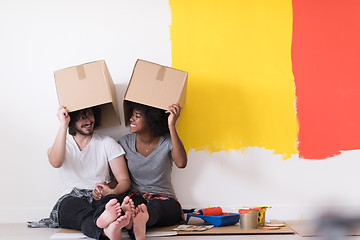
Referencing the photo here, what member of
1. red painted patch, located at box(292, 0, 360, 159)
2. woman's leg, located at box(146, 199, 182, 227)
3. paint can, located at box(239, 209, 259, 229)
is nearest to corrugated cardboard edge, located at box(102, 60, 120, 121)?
woman's leg, located at box(146, 199, 182, 227)

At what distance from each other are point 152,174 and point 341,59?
111 cm

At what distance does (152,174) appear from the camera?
5.96 feet

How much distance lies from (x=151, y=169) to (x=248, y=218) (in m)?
0.50

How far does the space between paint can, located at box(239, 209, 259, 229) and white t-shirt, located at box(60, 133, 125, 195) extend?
0.62m

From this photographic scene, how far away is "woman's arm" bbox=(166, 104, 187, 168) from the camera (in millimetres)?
1653

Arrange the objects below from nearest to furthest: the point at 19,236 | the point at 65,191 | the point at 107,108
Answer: the point at 19,236, the point at 65,191, the point at 107,108

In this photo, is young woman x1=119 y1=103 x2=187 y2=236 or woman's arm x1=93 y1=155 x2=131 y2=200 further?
young woman x1=119 y1=103 x2=187 y2=236

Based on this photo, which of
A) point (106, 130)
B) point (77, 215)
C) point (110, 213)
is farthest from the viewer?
point (106, 130)

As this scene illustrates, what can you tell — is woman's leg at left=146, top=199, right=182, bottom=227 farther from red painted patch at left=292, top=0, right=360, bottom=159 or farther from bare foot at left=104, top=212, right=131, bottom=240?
red painted patch at left=292, top=0, right=360, bottom=159

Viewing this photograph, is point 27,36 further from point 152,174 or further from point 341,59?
point 341,59

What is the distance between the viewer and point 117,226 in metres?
1.25

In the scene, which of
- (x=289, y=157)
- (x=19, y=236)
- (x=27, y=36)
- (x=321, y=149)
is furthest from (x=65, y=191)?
(x=321, y=149)

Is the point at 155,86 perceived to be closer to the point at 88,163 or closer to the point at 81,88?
the point at 81,88

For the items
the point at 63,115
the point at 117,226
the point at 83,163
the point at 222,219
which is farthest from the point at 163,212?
the point at 63,115
